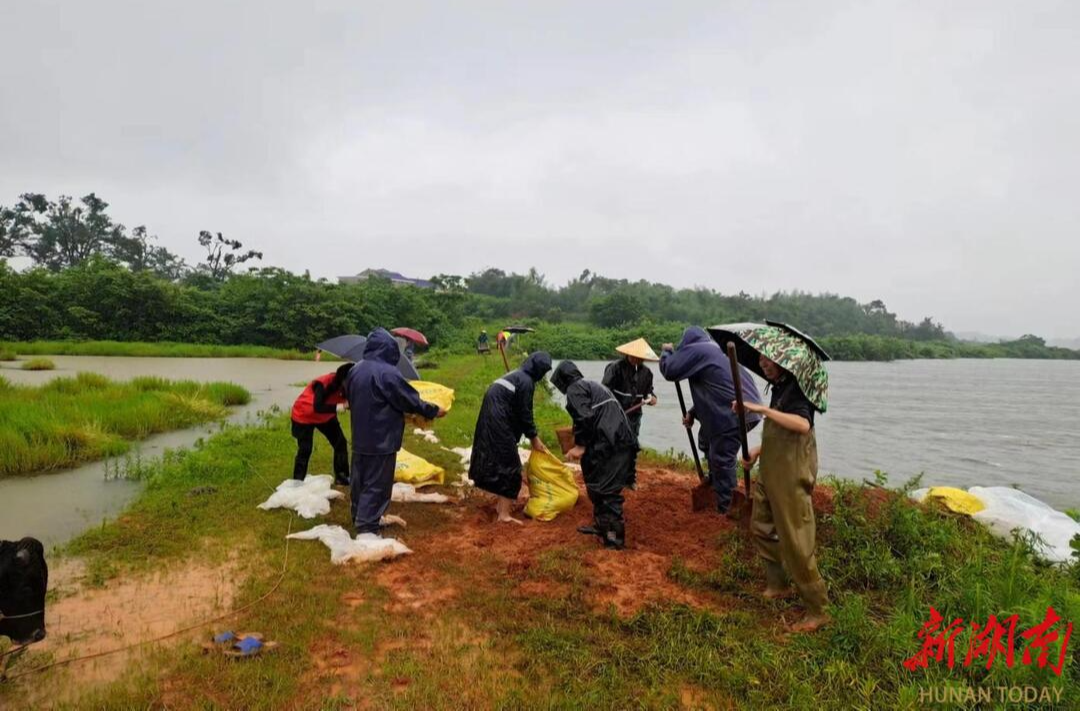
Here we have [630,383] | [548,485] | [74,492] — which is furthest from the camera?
[630,383]

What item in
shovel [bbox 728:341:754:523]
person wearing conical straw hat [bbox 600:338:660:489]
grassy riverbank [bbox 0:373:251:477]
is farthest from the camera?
grassy riverbank [bbox 0:373:251:477]

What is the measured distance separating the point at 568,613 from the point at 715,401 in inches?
100

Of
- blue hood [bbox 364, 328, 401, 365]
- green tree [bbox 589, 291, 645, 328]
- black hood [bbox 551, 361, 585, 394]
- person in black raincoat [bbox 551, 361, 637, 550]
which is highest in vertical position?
green tree [bbox 589, 291, 645, 328]

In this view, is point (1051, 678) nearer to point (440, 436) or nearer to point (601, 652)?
point (601, 652)

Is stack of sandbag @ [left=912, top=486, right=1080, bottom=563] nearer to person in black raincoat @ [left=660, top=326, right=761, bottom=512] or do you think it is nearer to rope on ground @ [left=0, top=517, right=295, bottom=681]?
person in black raincoat @ [left=660, top=326, right=761, bottom=512]

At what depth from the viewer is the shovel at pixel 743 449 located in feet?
12.5

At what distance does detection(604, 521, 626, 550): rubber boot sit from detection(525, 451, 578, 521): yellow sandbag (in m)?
0.82

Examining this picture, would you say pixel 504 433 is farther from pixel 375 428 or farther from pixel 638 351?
pixel 638 351

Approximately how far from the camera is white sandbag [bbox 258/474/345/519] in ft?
17.2

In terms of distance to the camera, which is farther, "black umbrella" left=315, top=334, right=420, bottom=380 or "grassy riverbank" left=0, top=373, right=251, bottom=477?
"grassy riverbank" left=0, top=373, right=251, bottom=477

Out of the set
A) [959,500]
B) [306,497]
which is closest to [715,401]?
[959,500]

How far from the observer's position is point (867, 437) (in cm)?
1305

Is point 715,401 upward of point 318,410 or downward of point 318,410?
upward

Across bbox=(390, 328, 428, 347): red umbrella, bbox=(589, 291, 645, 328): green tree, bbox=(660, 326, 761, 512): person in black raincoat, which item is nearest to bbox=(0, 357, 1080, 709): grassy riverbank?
bbox=(660, 326, 761, 512): person in black raincoat
